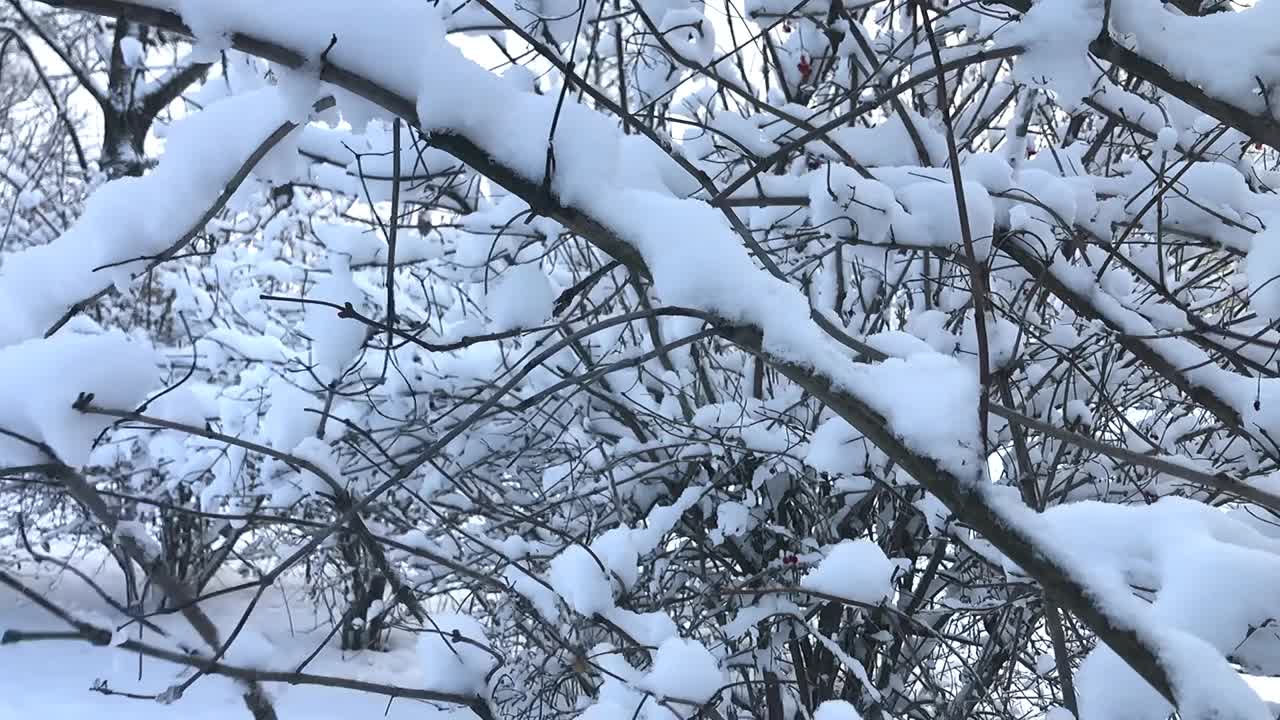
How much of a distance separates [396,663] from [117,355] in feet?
21.0

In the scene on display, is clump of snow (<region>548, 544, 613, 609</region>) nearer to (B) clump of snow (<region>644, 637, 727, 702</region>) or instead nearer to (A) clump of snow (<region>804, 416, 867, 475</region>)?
(B) clump of snow (<region>644, 637, 727, 702</region>)

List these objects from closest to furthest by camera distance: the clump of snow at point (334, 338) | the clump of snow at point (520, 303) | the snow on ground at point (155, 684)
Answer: the clump of snow at point (520, 303)
the clump of snow at point (334, 338)
the snow on ground at point (155, 684)

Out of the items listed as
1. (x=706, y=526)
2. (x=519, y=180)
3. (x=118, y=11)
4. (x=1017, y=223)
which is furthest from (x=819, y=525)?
(x=118, y=11)

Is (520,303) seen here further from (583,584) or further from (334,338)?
(583,584)

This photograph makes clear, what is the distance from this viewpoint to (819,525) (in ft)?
8.00

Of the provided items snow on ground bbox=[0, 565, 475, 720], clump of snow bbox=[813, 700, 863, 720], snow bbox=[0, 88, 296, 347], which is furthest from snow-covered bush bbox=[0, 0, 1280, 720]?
snow on ground bbox=[0, 565, 475, 720]

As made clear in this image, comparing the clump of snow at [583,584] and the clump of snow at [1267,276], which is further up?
the clump of snow at [1267,276]

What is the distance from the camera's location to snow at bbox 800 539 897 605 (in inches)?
45.9

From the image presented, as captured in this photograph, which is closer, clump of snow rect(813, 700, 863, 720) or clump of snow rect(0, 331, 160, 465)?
clump of snow rect(0, 331, 160, 465)

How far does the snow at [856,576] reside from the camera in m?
1.17

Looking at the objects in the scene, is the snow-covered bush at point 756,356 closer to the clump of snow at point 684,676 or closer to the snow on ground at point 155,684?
the clump of snow at point 684,676

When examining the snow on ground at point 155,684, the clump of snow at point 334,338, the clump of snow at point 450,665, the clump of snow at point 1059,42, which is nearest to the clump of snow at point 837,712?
the clump of snow at point 450,665

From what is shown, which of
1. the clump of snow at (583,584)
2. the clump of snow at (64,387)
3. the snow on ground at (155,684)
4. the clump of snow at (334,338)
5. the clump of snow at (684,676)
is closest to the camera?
the clump of snow at (64,387)

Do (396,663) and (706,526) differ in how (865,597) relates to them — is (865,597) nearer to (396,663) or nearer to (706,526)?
(706,526)
